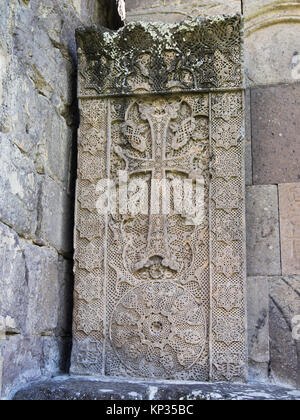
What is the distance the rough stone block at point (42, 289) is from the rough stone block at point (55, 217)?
78 mm

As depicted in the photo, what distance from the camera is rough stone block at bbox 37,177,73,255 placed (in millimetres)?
2969

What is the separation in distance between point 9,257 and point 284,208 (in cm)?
164

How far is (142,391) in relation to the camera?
262 centimetres

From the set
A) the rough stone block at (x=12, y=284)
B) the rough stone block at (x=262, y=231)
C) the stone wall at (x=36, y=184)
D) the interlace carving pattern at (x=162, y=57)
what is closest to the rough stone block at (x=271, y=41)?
the interlace carving pattern at (x=162, y=57)

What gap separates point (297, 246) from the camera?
126 inches

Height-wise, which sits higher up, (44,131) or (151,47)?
(151,47)

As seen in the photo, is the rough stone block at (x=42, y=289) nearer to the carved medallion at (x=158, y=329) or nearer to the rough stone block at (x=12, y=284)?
the rough stone block at (x=12, y=284)

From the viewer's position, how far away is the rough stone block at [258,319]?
3.09 m

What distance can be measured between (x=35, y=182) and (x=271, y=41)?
186 centimetres

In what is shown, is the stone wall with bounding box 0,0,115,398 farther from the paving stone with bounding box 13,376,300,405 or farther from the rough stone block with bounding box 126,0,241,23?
the rough stone block with bounding box 126,0,241,23

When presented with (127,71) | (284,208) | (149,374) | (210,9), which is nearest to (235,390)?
(149,374)

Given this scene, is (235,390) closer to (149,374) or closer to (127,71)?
(149,374)

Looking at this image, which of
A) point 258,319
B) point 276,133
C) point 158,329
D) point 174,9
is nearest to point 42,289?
point 158,329

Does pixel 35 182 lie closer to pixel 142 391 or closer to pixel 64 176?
pixel 64 176
